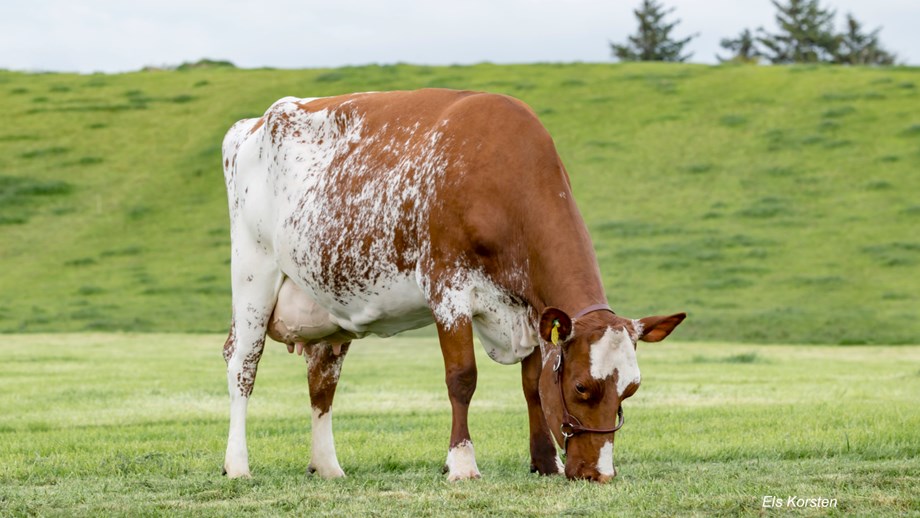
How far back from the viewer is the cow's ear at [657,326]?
6.48 m

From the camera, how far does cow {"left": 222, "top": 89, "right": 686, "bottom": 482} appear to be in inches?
256

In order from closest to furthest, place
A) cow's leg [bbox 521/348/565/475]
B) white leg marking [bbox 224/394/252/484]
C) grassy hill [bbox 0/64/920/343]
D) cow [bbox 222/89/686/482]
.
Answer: cow [bbox 222/89/686/482] < cow's leg [bbox 521/348/565/475] < white leg marking [bbox 224/394/252/484] < grassy hill [bbox 0/64/920/343]

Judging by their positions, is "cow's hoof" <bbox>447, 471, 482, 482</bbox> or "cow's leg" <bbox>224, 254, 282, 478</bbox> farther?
"cow's leg" <bbox>224, 254, 282, 478</bbox>

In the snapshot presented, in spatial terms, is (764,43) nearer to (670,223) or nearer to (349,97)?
(670,223)

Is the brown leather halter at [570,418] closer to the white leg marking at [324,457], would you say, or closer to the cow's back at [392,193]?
the cow's back at [392,193]

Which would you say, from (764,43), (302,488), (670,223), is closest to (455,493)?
(302,488)

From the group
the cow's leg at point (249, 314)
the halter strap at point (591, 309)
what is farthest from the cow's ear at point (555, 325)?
the cow's leg at point (249, 314)

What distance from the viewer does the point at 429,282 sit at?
7289 mm

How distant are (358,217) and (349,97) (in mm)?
1446

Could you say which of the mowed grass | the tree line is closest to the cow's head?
the mowed grass

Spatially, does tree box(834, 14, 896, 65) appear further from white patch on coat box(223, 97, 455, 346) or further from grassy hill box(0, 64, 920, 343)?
white patch on coat box(223, 97, 455, 346)

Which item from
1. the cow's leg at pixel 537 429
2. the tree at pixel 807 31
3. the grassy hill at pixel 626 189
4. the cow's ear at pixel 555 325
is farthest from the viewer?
the tree at pixel 807 31

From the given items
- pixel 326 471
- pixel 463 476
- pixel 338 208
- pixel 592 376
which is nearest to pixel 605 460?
pixel 592 376

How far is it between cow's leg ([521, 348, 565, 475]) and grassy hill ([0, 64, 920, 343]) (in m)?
19.4
